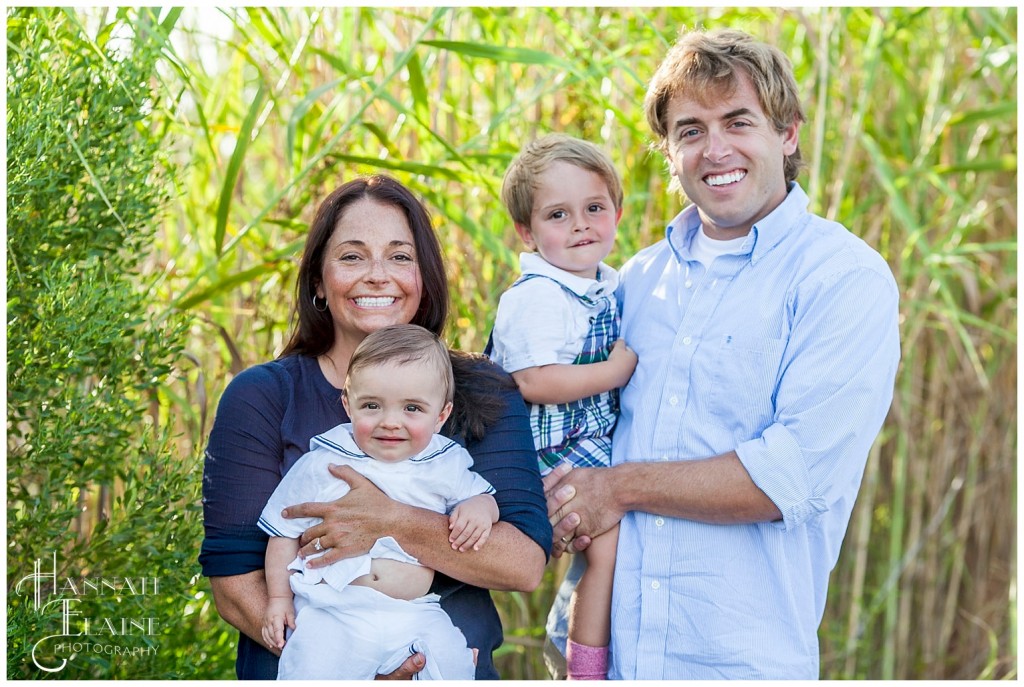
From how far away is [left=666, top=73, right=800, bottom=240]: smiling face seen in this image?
199 cm

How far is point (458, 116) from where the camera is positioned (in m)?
2.84

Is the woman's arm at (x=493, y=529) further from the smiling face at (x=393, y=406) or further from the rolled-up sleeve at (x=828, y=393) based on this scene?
the rolled-up sleeve at (x=828, y=393)

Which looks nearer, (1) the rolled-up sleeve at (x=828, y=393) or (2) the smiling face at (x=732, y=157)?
(1) the rolled-up sleeve at (x=828, y=393)

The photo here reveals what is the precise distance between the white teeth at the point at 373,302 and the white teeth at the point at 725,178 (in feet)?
2.16

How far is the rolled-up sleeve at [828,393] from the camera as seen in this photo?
5.94 ft

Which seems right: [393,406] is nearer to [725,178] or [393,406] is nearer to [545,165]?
[545,165]

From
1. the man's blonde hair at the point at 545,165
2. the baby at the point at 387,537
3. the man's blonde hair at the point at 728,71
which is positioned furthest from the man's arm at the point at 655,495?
the man's blonde hair at the point at 728,71

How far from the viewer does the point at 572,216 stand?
7.04 feet

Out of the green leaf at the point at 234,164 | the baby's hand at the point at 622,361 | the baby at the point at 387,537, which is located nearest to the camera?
the baby at the point at 387,537

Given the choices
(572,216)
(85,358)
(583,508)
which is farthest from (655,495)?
(85,358)

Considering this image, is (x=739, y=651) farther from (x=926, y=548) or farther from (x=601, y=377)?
(x=926, y=548)

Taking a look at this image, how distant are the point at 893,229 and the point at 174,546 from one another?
240 centimetres

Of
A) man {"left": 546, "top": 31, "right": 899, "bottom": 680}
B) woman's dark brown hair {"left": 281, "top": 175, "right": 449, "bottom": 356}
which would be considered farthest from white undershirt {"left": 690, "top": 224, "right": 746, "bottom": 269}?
woman's dark brown hair {"left": 281, "top": 175, "right": 449, "bottom": 356}

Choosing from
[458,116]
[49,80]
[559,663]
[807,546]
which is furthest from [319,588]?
[458,116]
